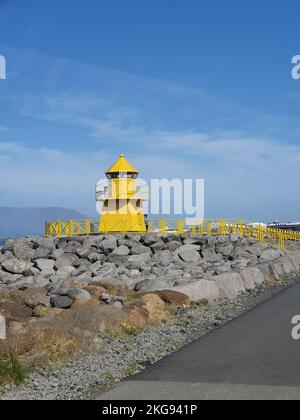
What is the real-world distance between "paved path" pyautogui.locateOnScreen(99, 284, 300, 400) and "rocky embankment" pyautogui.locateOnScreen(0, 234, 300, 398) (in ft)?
3.65

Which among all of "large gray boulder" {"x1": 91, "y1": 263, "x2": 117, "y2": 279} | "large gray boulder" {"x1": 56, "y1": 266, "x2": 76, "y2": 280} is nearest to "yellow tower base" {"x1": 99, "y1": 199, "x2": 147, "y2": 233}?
"large gray boulder" {"x1": 56, "y1": 266, "x2": 76, "y2": 280}

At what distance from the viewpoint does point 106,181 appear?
32.9m

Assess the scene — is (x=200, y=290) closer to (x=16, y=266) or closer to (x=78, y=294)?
(x=78, y=294)

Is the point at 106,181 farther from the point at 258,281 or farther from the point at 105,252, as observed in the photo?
the point at 258,281

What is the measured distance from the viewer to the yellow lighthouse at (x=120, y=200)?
32500 millimetres

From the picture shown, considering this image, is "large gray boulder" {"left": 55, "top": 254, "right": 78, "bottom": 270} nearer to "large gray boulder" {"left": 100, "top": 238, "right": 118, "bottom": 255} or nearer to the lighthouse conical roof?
"large gray boulder" {"left": 100, "top": 238, "right": 118, "bottom": 255}

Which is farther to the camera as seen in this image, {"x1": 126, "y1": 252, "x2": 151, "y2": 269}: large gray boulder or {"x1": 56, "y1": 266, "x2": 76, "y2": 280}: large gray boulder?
{"x1": 56, "y1": 266, "x2": 76, "y2": 280}: large gray boulder

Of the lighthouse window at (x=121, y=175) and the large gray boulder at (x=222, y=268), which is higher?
the lighthouse window at (x=121, y=175)

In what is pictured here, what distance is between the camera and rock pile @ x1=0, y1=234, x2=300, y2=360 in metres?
10.4

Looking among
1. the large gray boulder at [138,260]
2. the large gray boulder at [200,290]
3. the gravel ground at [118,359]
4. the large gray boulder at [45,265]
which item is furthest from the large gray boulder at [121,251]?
the gravel ground at [118,359]

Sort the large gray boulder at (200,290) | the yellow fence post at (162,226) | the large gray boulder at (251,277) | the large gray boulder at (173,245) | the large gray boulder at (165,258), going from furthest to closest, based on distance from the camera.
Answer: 1. the yellow fence post at (162,226)
2. the large gray boulder at (173,245)
3. the large gray boulder at (165,258)
4. the large gray boulder at (251,277)
5. the large gray boulder at (200,290)

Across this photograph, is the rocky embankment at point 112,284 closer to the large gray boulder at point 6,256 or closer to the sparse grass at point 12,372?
the large gray boulder at point 6,256

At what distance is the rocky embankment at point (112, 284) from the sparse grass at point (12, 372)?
0.28 metres

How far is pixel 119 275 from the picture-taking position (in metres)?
20.6
